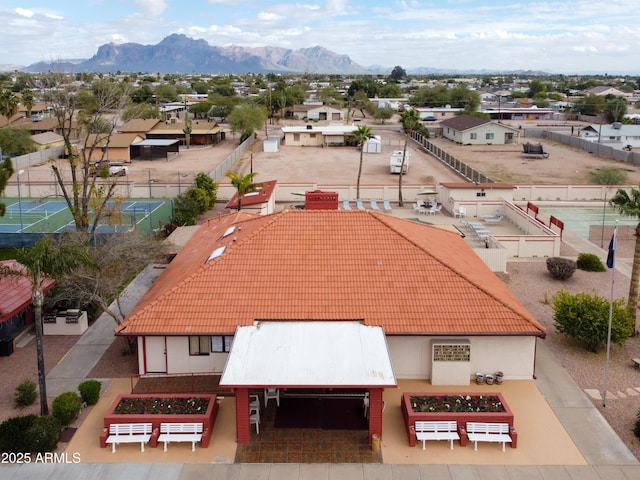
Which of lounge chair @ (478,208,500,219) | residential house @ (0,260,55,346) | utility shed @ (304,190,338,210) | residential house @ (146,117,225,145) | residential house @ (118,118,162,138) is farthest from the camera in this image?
residential house @ (146,117,225,145)

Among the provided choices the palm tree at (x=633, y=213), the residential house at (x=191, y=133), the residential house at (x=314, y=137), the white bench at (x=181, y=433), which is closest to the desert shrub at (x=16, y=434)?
the white bench at (x=181, y=433)

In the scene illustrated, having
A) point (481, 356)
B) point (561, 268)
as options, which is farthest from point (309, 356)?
point (561, 268)

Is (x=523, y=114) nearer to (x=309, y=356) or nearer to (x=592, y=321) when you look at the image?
(x=592, y=321)

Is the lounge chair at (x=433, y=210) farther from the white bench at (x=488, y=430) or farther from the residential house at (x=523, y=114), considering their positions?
the residential house at (x=523, y=114)

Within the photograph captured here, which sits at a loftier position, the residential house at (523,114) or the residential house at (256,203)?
the residential house at (523,114)

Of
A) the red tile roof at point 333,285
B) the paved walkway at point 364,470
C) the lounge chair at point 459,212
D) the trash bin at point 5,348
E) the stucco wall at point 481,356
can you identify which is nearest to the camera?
the paved walkway at point 364,470

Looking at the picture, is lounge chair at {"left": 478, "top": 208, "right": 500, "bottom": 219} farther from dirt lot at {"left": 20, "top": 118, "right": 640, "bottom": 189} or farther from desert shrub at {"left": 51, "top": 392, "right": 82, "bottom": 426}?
desert shrub at {"left": 51, "top": 392, "right": 82, "bottom": 426}

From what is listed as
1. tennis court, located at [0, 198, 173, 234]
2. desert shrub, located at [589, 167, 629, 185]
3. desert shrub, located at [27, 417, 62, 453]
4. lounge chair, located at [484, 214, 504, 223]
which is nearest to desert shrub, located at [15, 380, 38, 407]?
desert shrub, located at [27, 417, 62, 453]
